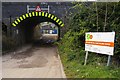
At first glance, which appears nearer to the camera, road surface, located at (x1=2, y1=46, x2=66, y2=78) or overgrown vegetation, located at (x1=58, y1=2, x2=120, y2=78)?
overgrown vegetation, located at (x1=58, y1=2, x2=120, y2=78)

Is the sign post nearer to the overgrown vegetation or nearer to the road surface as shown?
the overgrown vegetation

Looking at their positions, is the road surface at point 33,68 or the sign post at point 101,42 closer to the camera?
the sign post at point 101,42

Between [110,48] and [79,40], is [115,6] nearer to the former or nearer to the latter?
[79,40]

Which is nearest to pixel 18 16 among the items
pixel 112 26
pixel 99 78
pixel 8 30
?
pixel 8 30

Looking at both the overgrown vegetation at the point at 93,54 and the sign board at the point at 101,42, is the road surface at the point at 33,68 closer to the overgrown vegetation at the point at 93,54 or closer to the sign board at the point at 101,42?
the overgrown vegetation at the point at 93,54

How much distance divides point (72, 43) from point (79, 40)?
51.9 inches

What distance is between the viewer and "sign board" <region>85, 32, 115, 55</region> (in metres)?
9.70

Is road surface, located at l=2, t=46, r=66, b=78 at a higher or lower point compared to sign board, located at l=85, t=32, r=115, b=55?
lower

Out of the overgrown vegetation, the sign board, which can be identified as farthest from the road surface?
the sign board

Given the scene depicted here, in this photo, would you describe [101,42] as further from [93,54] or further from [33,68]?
[33,68]

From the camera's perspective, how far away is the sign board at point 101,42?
382 inches

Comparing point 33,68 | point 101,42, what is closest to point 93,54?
point 101,42

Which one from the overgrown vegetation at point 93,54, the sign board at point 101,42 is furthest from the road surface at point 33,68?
the sign board at point 101,42

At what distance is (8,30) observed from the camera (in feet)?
82.7
